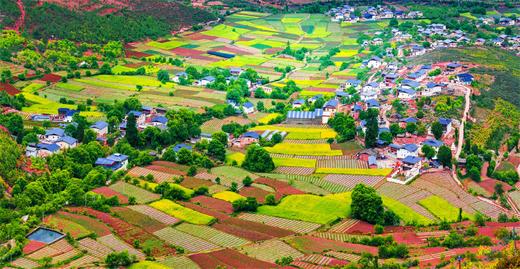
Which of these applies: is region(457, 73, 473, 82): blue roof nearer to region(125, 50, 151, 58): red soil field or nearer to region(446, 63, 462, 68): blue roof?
region(446, 63, 462, 68): blue roof

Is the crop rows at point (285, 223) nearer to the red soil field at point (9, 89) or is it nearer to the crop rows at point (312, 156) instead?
the crop rows at point (312, 156)

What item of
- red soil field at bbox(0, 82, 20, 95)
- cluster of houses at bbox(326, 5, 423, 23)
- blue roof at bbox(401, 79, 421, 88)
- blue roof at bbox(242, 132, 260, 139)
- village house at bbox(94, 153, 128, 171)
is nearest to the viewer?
village house at bbox(94, 153, 128, 171)

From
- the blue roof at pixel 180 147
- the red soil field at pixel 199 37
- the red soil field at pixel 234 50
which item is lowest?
the red soil field at pixel 234 50

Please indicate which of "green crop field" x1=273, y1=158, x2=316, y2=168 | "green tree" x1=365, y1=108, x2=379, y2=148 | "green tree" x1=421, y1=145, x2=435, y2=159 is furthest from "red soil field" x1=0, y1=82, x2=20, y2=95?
"green tree" x1=421, y1=145, x2=435, y2=159

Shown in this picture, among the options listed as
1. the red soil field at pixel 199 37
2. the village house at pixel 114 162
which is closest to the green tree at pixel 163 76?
the red soil field at pixel 199 37

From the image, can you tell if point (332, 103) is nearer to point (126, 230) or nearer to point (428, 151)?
point (428, 151)

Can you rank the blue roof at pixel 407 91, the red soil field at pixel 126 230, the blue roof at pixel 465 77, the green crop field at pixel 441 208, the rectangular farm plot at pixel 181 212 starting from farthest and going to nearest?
1. the blue roof at pixel 465 77
2. the blue roof at pixel 407 91
3. the green crop field at pixel 441 208
4. the rectangular farm plot at pixel 181 212
5. the red soil field at pixel 126 230

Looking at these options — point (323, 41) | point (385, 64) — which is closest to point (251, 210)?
point (385, 64)
